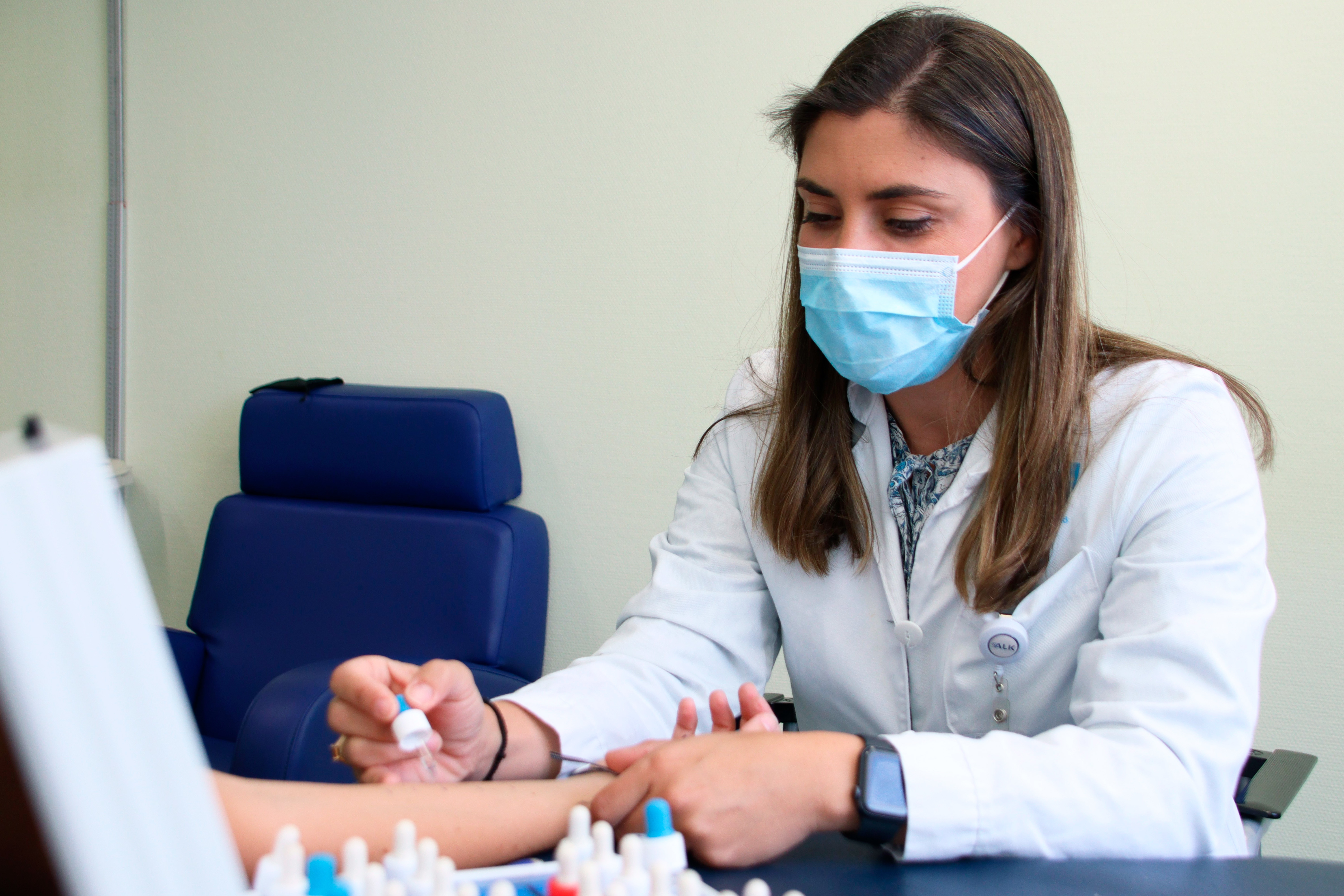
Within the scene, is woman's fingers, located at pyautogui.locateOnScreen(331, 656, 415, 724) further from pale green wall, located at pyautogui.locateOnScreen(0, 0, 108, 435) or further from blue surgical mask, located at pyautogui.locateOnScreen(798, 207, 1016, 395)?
pale green wall, located at pyautogui.locateOnScreen(0, 0, 108, 435)

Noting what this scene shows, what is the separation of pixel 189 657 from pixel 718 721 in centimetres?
157

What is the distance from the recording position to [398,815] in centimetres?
74

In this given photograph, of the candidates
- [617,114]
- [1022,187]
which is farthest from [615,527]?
[1022,187]

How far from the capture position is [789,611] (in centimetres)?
124

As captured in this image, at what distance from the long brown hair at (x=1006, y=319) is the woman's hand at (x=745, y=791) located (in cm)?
38

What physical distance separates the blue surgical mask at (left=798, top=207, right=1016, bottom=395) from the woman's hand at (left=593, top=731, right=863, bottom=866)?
0.50m

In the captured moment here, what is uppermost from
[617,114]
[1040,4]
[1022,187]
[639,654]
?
[1040,4]

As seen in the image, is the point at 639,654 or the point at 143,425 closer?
the point at 639,654

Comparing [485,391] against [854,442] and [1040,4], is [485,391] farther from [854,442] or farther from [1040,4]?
[1040,4]

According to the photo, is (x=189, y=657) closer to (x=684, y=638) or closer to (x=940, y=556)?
(x=684, y=638)

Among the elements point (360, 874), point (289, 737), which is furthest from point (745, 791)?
point (289, 737)

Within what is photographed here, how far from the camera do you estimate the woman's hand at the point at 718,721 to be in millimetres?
892

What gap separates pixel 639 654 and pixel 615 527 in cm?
107

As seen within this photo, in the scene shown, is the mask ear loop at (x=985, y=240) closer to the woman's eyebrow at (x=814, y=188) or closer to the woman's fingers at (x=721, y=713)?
the woman's eyebrow at (x=814, y=188)
